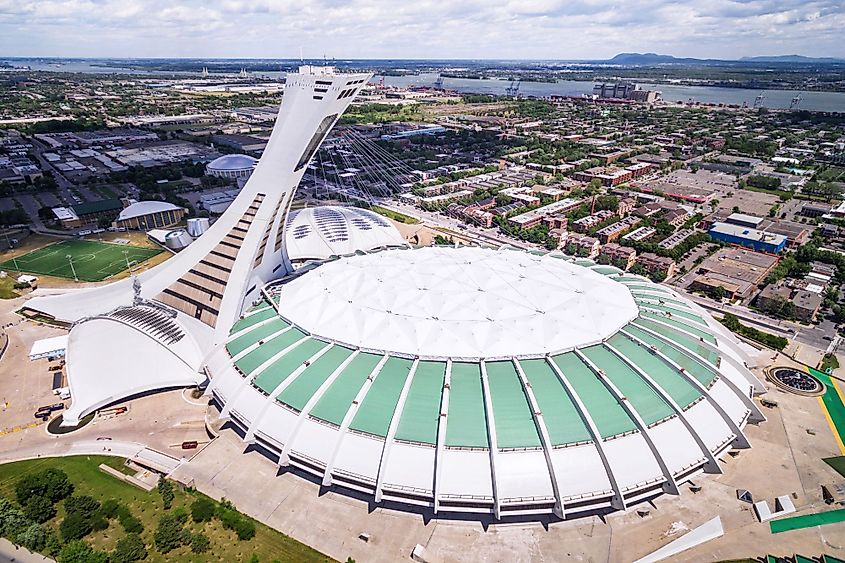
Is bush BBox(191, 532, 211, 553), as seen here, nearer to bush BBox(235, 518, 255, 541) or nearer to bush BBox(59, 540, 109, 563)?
bush BBox(235, 518, 255, 541)

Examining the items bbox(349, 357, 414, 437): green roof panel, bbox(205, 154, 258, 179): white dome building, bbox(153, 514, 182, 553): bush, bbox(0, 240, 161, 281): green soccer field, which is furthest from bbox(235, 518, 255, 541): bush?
bbox(205, 154, 258, 179): white dome building

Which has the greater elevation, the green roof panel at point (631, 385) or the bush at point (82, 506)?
the green roof panel at point (631, 385)

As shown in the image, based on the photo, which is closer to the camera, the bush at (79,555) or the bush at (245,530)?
the bush at (79,555)

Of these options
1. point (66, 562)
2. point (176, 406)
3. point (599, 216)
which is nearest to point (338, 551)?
point (66, 562)

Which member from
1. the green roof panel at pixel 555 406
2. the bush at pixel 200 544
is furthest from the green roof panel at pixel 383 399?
the bush at pixel 200 544

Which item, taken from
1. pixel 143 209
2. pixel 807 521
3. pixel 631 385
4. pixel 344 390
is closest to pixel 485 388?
pixel 344 390

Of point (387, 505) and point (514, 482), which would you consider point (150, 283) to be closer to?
point (387, 505)

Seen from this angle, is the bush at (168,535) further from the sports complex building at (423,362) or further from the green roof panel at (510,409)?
the green roof panel at (510,409)
